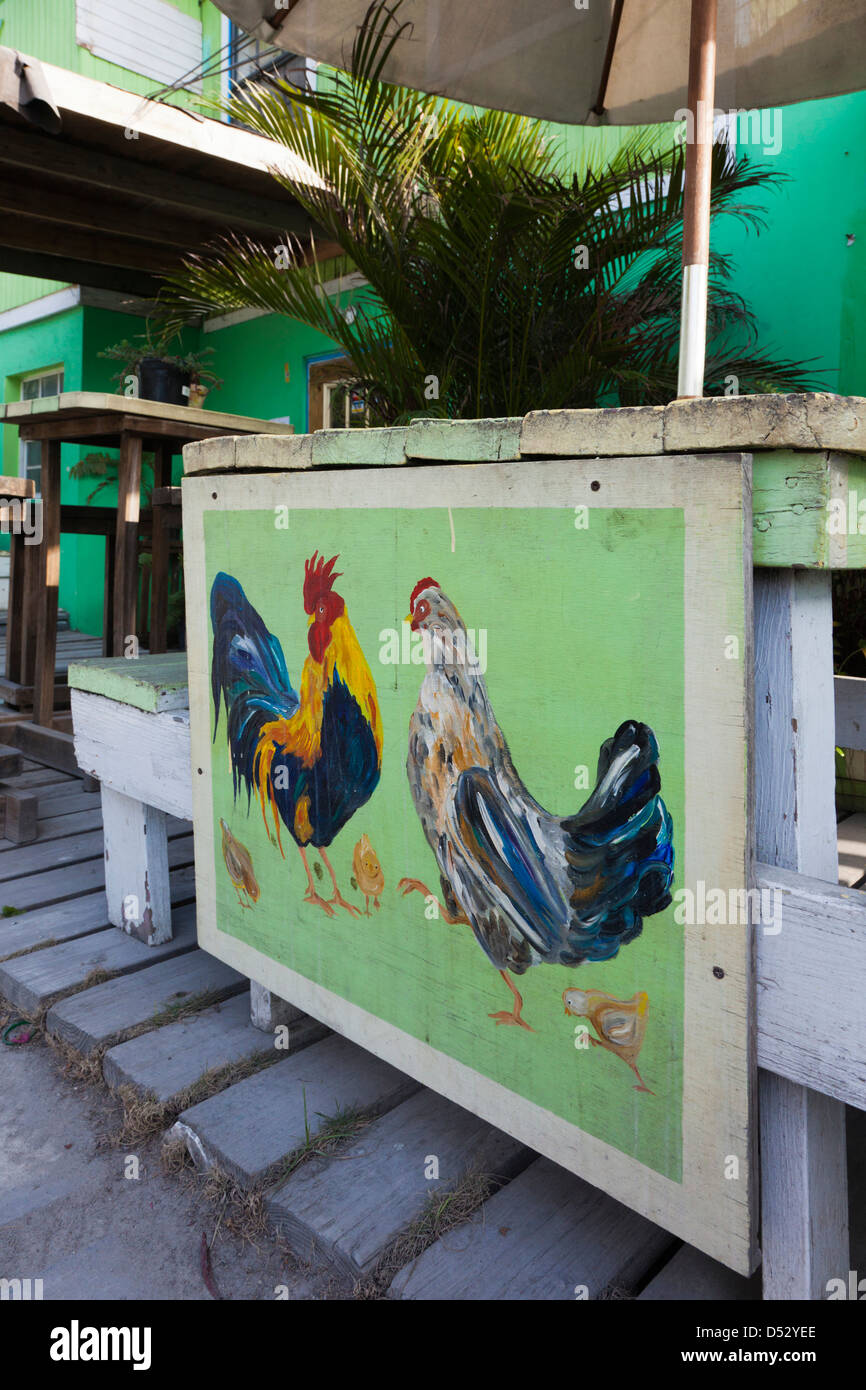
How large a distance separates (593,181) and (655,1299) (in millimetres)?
3167

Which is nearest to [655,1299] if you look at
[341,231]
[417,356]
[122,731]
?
[122,731]

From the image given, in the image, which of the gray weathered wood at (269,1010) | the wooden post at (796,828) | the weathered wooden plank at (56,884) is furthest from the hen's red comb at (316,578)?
the weathered wooden plank at (56,884)

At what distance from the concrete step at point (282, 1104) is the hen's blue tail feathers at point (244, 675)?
0.46m

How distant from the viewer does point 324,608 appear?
1.27 metres

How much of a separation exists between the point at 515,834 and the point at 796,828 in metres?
0.30

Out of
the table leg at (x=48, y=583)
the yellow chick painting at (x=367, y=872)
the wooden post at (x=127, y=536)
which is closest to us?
the yellow chick painting at (x=367, y=872)

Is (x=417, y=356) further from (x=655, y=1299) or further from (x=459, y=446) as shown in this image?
(x=655, y=1299)

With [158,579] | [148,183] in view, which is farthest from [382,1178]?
[148,183]

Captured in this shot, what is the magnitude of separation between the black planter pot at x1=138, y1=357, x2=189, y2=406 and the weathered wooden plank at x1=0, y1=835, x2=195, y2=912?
260 centimetres

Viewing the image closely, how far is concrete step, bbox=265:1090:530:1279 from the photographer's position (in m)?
1.14

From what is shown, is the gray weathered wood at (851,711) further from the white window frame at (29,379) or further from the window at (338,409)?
the white window frame at (29,379)

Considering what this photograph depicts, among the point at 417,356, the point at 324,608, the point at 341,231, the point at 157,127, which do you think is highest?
the point at 157,127

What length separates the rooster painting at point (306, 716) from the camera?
1.25 metres

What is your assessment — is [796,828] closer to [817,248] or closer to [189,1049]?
[189,1049]
